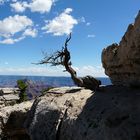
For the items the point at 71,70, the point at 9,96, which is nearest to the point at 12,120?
the point at 71,70

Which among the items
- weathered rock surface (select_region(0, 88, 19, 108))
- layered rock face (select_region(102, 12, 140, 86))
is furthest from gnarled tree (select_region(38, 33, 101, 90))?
weathered rock surface (select_region(0, 88, 19, 108))

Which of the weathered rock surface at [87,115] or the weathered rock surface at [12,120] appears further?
the weathered rock surface at [12,120]

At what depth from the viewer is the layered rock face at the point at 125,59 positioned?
24750mm

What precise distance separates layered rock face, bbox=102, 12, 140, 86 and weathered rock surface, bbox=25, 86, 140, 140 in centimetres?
118

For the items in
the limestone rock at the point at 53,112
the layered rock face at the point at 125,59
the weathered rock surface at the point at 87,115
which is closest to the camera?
the weathered rock surface at the point at 87,115

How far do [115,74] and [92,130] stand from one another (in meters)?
9.43

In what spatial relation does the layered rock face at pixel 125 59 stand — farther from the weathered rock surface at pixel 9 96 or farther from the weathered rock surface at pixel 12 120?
the weathered rock surface at pixel 9 96

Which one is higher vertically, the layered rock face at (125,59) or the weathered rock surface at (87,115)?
the layered rock face at (125,59)

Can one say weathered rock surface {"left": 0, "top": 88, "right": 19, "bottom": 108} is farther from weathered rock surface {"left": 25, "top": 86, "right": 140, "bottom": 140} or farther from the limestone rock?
weathered rock surface {"left": 25, "top": 86, "right": 140, "bottom": 140}

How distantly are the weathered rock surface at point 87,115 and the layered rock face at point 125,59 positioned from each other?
1.18 metres

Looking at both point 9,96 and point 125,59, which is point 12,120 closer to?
point 125,59

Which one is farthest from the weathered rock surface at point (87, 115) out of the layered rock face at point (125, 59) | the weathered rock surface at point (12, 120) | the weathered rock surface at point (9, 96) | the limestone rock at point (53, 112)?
the weathered rock surface at point (9, 96)

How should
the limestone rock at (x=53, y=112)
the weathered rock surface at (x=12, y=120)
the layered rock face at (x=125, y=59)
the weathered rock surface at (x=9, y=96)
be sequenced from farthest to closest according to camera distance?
the weathered rock surface at (x=9, y=96)
the weathered rock surface at (x=12, y=120)
the limestone rock at (x=53, y=112)
the layered rock face at (x=125, y=59)

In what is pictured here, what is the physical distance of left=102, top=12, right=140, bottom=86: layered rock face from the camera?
81.2ft
